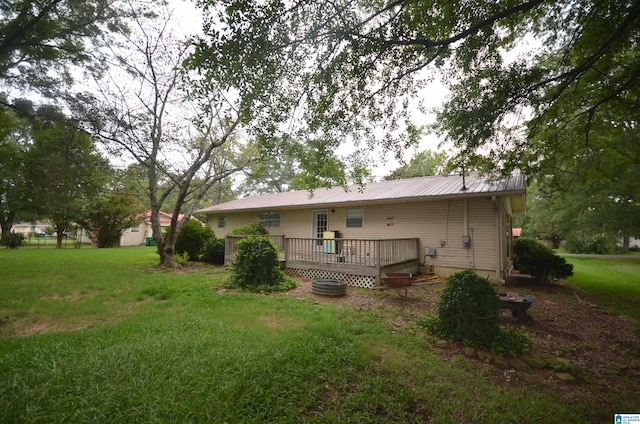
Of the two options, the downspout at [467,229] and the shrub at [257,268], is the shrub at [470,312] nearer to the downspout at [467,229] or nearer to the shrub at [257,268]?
the shrub at [257,268]

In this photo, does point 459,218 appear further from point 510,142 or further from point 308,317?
point 308,317

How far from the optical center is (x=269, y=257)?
336 inches

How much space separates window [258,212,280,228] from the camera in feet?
51.4

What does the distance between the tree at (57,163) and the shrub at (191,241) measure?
5.63m

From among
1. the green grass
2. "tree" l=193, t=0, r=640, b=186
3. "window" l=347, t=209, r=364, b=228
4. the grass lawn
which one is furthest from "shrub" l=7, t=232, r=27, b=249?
the green grass

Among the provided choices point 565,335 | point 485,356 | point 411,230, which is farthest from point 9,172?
point 565,335

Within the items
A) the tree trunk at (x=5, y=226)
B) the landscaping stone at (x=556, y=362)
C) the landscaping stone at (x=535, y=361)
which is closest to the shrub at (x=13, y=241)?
the tree trunk at (x=5, y=226)

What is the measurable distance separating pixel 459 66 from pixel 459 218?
19.0ft

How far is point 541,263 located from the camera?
9.50 metres

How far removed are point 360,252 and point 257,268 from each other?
327 cm

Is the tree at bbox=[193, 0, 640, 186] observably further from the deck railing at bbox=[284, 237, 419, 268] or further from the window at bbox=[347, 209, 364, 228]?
the window at bbox=[347, 209, 364, 228]

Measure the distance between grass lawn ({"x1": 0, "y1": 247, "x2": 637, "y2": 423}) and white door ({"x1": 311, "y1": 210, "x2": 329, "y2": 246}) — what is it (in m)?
8.14

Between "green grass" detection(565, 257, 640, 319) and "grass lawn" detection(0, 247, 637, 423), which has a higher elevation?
"grass lawn" detection(0, 247, 637, 423)

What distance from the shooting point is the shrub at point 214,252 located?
47.0 feet
